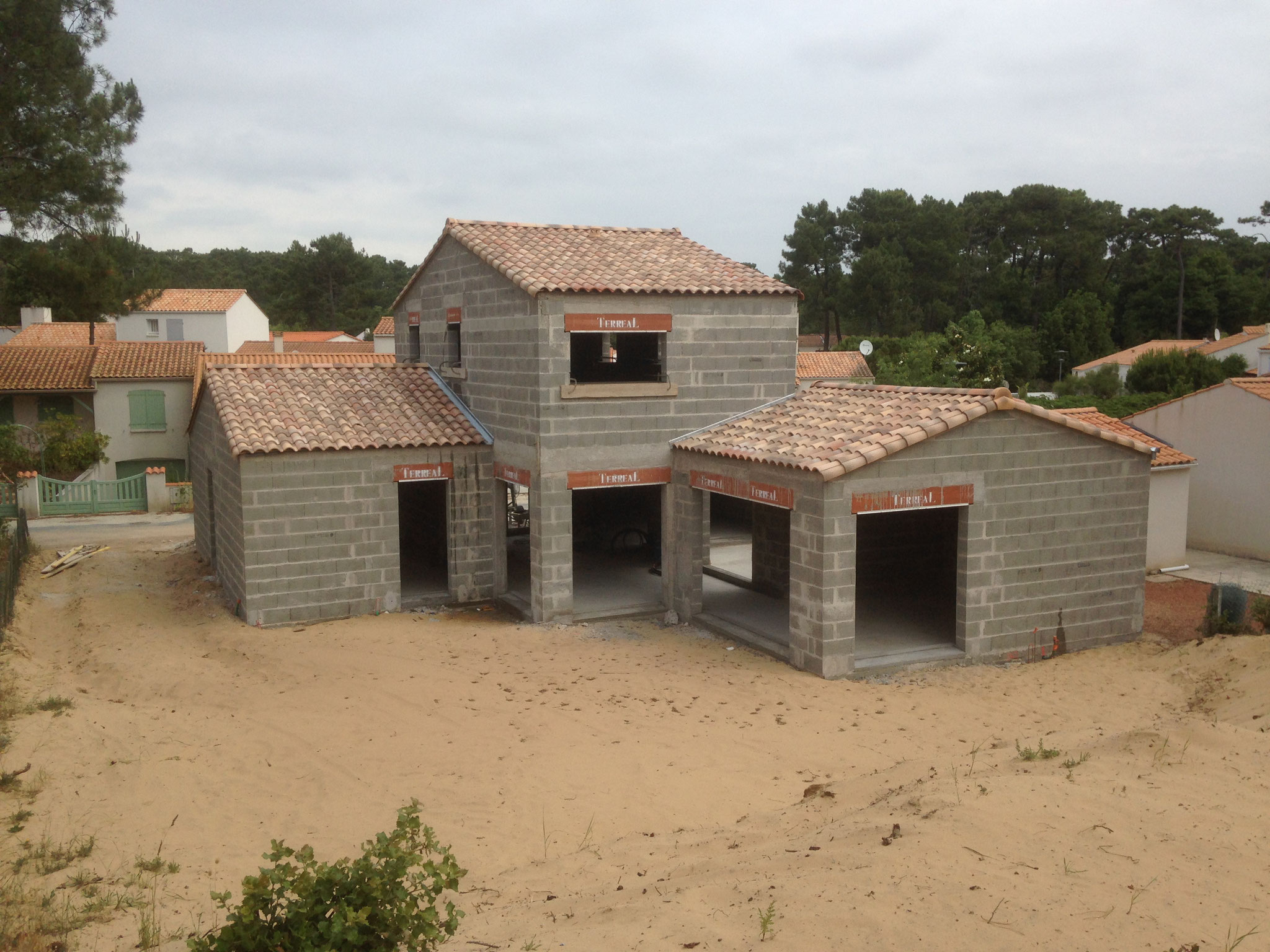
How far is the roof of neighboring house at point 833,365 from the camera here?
1882 inches

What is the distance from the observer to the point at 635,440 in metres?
16.9

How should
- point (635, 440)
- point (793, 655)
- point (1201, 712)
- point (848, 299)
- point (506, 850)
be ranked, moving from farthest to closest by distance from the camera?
point (848, 299)
point (635, 440)
point (793, 655)
point (1201, 712)
point (506, 850)

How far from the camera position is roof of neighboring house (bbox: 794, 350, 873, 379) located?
47.8 meters

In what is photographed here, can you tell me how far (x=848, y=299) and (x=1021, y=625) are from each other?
56.2 meters

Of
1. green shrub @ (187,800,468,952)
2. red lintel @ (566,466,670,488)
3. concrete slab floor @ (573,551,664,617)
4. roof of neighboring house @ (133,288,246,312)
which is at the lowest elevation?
concrete slab floor @ (573,551,664,617)

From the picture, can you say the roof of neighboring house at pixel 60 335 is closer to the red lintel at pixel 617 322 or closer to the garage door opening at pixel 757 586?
the garage door opening at pixel 757 586

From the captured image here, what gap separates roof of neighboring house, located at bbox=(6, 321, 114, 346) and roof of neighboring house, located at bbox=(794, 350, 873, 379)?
3152cm

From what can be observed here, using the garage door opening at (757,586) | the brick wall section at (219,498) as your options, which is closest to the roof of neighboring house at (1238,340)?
the garage door opening at (757,586)

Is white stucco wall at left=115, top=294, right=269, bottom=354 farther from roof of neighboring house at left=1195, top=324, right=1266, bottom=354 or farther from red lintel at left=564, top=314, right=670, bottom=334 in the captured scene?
roof of neighboring house at left=1195, top=324, right=1266, bottom=354

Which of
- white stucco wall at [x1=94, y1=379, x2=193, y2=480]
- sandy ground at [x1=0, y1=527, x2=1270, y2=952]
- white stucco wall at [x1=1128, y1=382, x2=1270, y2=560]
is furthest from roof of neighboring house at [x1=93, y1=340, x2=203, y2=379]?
white stucco wall at [x1=1128, y1=382, x2=1270, y2=560]

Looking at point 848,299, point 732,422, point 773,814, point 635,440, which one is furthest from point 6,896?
point 848,299

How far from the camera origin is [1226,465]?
23406 millimetres

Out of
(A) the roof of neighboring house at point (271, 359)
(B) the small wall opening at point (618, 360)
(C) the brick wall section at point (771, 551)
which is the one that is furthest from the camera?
(A) the roof of neighboring house at point (271, 359)

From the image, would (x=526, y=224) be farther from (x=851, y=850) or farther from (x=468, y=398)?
(x=851, y=850)
